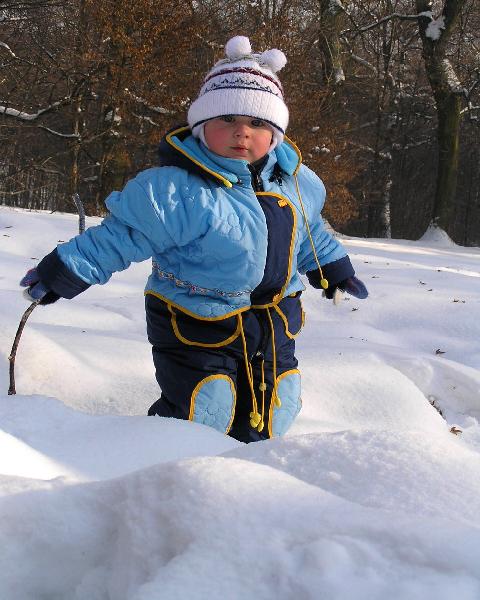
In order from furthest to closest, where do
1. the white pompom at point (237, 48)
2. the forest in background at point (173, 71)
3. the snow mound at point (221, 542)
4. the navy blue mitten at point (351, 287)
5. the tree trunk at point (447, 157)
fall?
the tree trunk at point (447, 157)
the forest in background at point (173, 71)
the navy blue mitten at point (351, 287)
the white pompom at point (237, 48)
the snow mound at point (221, 542)

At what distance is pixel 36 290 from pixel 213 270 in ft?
1.86

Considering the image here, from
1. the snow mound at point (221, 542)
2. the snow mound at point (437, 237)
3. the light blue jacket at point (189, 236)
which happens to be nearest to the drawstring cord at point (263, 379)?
the light blue jacket at point (189, 236)

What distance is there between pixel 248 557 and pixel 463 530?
254 mm

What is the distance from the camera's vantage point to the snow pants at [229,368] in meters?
2.08

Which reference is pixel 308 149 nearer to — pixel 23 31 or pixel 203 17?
pixel 203 17

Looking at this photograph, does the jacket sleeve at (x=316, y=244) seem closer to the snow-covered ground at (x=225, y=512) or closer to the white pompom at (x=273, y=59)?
the white pompom at (x=273, y=59)

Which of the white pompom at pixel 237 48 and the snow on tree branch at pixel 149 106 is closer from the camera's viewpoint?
the white pompom at pixel 237 48

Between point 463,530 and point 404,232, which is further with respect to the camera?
point 404,232

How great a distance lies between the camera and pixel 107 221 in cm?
201

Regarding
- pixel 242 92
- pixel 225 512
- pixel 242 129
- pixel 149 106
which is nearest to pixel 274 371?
pixel 242 129

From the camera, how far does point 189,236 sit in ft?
6.52

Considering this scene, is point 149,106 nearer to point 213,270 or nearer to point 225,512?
point 213,270

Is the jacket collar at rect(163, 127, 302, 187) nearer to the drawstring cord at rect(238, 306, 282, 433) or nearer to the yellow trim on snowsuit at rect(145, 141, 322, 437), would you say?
the yellow trim on snowsuit at rect(145, 141, 322, 437)

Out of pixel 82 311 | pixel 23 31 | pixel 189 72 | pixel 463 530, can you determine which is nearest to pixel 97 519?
pixel 463 530
